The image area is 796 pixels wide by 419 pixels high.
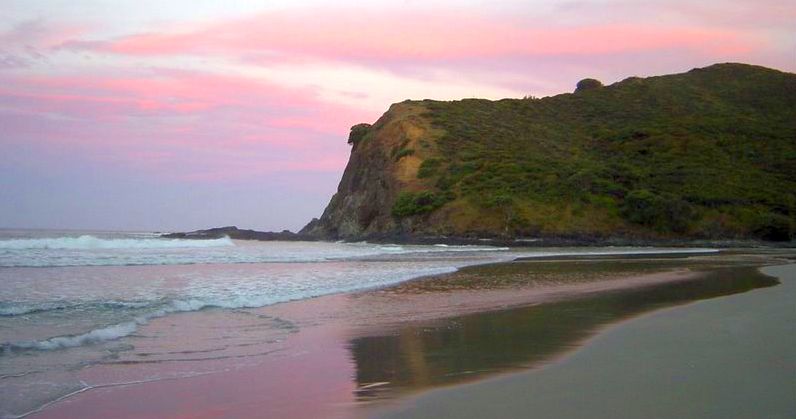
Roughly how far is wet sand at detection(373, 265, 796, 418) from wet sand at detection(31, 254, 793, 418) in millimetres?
49

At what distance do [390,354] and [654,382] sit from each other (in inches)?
116

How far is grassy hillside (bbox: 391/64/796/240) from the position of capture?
172ft

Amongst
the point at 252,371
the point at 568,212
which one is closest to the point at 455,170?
the point at 568,212

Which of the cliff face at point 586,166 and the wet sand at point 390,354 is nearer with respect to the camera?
the wet sand at point 390,354

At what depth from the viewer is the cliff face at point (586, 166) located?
52.6m

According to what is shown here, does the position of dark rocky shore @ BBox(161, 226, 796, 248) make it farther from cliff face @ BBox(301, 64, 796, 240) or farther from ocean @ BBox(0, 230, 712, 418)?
ocean @ BBox(0, 230, 712, 418)

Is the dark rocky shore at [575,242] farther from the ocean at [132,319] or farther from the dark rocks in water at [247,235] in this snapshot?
the ocean at [132,319]

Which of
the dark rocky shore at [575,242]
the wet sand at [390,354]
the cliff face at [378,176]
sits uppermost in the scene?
the cliff face at [378,176]

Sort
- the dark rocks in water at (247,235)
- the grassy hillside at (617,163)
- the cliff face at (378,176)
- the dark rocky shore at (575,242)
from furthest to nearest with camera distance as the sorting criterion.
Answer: the dark rocks in water at (247,235), the cliff face at (378,176), the grassy hillside at (617,163), the dark rocky shore at (575,242)

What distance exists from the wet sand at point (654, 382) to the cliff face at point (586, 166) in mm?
42763

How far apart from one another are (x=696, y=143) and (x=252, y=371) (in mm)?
65928

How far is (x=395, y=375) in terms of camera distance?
675 cm

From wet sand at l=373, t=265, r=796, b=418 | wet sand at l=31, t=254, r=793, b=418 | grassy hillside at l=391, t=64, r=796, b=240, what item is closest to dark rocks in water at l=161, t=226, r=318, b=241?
grassy hillside at l=391, t=64, r=796, b=240

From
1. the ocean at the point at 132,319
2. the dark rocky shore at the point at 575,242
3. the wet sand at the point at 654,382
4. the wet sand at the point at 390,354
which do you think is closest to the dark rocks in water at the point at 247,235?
the dark rocky shore at the point at 575,242
